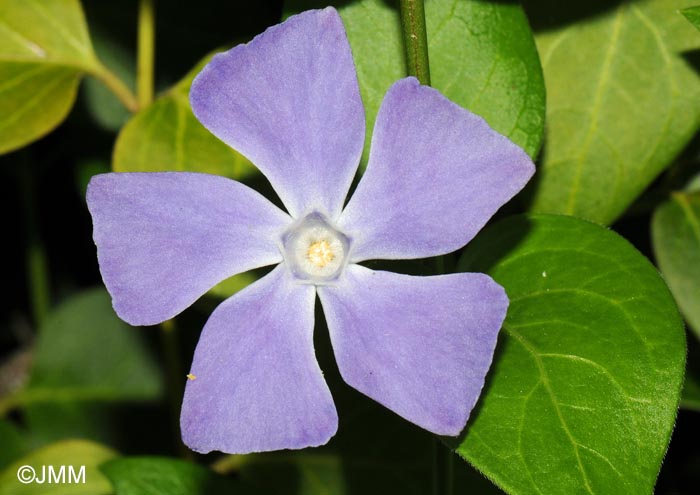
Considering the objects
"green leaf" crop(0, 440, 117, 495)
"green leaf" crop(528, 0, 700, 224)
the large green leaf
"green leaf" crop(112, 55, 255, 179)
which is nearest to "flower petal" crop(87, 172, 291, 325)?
"green leaf" crop(112, 55, 255, 179)

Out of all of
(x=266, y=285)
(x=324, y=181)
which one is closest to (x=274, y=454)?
(x=266, y=285)

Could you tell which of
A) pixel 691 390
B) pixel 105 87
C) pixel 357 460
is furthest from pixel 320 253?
pixel 105 87

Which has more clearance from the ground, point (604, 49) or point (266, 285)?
point (604, 49)

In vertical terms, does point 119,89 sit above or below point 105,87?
above

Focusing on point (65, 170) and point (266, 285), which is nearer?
point (266, 285)

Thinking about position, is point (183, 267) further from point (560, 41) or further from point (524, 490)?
point (560, 41)

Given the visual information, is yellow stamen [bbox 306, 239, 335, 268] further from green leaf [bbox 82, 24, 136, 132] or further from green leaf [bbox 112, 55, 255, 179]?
green leaf [bbox 82, 24, 136, 132]

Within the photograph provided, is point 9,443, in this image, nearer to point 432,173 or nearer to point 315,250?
point 315,250
